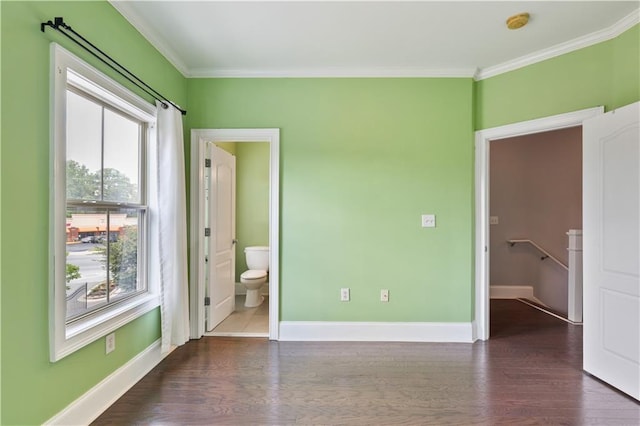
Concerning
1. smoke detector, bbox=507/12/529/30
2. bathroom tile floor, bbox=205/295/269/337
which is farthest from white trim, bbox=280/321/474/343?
smoke detector, bbox=507/12/529/30

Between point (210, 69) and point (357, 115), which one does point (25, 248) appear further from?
point (357, 115)

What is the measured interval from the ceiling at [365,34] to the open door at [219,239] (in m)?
0.97

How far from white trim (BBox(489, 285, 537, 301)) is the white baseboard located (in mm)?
4457

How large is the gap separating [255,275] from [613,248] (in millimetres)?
3425

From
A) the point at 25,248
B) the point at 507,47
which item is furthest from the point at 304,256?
the point at 507,47

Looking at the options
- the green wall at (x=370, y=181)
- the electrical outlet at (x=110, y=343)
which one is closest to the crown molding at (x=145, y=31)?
the green wall at (x=370, y=181)

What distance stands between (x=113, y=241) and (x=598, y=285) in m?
3.61

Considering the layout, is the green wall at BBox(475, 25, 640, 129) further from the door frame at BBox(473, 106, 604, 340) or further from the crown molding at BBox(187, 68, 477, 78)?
the crown molding at BBox(187, 68, 477, 78)

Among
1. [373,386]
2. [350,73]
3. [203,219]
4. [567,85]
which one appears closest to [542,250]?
[567,85]

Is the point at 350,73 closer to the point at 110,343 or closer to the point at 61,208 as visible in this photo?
the point at 61,208

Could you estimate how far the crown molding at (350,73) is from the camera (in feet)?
9.39

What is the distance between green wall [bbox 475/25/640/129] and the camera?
86.3 inches

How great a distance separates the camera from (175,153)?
2465 mm

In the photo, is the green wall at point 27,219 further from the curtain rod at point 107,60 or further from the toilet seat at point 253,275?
the toilet seat at point 253,275
